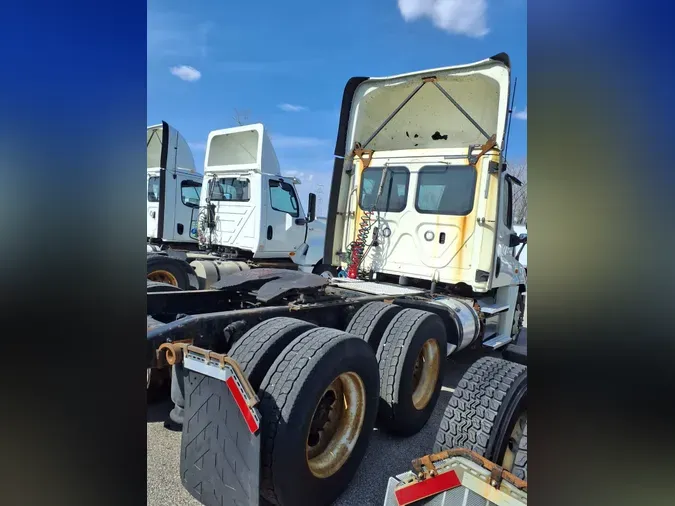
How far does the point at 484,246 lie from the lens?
17.3 ft

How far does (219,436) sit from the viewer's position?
89.9 inches

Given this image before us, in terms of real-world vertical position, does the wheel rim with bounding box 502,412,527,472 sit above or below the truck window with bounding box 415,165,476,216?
below

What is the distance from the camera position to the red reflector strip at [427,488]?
1.88 m

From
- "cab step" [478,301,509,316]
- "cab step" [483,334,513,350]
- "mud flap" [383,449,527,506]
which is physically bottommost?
"cab step" [483,334,513,350]

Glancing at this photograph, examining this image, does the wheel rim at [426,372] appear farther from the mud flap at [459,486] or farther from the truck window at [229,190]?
the truck window at [229,190]

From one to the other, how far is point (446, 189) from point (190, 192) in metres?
7.36

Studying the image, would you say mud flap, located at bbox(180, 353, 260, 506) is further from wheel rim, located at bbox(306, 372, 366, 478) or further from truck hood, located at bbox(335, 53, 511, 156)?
truck hood, located at bbox(335, 53, 511, 156)

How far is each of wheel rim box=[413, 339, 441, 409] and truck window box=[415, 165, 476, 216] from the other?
2.00 metres

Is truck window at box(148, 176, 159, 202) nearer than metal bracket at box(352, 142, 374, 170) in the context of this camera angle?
No

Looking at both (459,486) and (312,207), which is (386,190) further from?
(459,486)

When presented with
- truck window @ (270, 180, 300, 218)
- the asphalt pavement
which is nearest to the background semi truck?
the asphalt pavement

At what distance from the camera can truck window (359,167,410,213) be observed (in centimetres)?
578

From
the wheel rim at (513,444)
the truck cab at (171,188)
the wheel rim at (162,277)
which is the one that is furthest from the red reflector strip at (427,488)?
the truck cab at (171,188)
